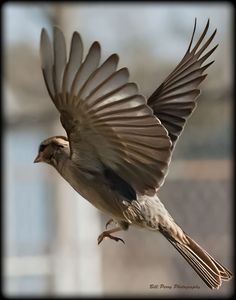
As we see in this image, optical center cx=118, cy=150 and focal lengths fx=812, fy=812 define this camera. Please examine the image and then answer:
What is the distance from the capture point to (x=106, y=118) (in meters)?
1.48

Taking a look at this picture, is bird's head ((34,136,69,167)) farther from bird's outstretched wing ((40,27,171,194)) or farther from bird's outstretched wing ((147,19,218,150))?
bird's outstretched wing ((147,19,218,150))

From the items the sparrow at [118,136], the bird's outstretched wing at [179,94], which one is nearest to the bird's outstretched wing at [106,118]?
the sparrow at [118,136]

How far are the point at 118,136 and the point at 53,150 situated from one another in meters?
0.17

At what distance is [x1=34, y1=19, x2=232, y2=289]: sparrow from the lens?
4.51 ft

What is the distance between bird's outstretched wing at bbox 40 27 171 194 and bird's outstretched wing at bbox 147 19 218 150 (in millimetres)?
137

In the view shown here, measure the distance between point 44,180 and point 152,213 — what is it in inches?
112

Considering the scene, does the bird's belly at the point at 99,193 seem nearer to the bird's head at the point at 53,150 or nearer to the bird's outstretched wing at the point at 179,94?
the bird's head at the point at 53,150

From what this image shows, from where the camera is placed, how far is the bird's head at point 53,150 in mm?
1605

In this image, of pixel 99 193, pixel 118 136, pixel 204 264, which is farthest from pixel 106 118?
pixel 204 264

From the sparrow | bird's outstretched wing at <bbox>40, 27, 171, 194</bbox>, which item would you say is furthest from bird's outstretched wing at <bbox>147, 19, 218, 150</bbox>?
bird's outstretched wing at <bbox>40, 27, 171, 194</bbox>

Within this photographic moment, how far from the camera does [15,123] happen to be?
A: 4.85 metres

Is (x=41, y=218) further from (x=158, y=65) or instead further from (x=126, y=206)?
(x=126, y=206)

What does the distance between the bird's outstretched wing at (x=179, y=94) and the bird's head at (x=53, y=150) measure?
0.21 m

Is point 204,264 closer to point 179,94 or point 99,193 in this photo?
point 99,193
